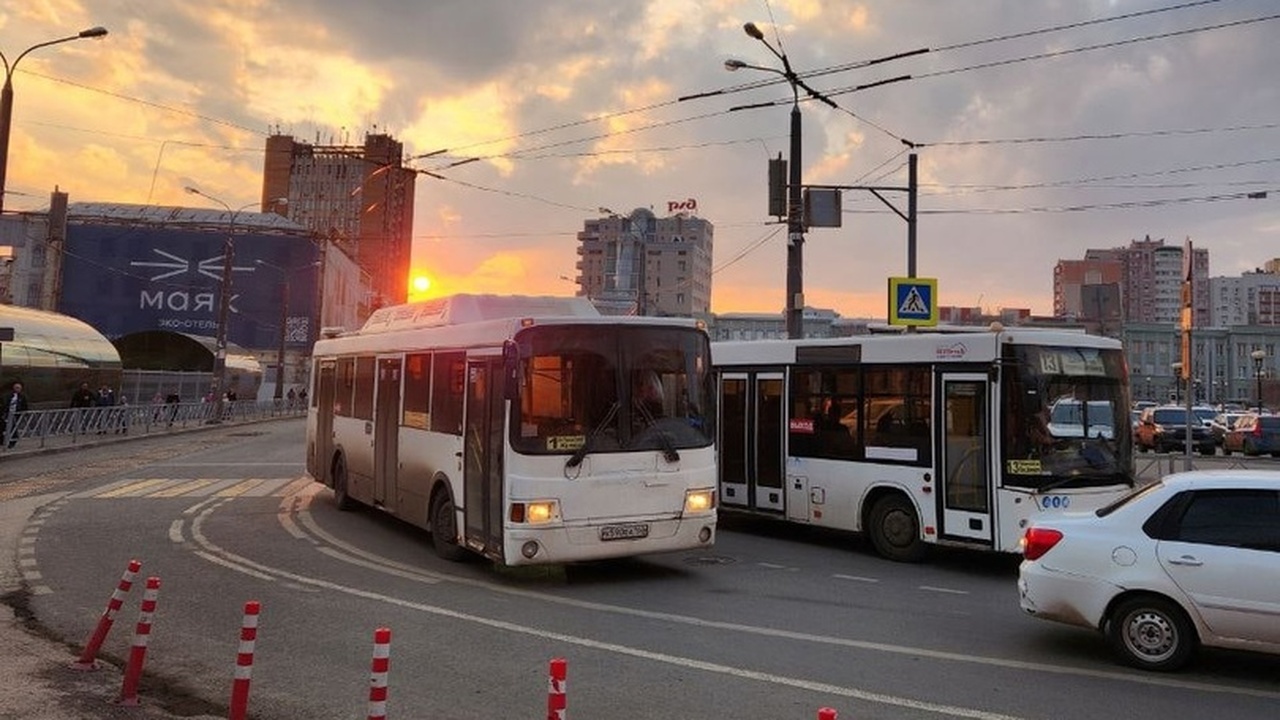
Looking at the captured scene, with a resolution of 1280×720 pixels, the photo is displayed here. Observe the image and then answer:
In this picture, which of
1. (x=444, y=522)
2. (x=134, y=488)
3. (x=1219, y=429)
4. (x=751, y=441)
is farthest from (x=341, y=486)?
(x=1219, y=429)

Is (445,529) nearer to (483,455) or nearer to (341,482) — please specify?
(483,455)

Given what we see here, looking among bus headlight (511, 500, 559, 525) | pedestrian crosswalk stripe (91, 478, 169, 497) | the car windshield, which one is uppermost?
the car windshield

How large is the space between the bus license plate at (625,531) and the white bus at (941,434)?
Result: 3.79 meters

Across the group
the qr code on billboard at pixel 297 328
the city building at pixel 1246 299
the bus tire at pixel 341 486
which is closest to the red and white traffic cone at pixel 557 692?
the bus tire at pixel 341 486

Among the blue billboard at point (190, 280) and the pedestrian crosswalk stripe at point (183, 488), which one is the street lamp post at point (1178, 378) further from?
the blue billboard at point (190, 280)

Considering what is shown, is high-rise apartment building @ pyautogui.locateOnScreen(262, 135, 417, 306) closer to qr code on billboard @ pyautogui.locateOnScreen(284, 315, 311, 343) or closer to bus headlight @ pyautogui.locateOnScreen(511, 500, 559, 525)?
qr code on billboard @ pyautogui.locateOnScreen(284, 315, 311, 343)

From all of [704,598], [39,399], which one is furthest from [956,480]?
[39,399]

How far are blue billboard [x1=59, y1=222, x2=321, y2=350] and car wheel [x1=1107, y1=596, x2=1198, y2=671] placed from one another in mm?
81548

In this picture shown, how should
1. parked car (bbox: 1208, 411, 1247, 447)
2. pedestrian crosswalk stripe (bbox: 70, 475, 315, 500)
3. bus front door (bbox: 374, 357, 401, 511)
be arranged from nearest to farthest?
bus front door (bbox: 374, 357, 401, 511) → pedestrian crosswalk stripe (bbox: 70, 475, 315, 500) → parked car (bbox: 1208, 411, 1247, 447)

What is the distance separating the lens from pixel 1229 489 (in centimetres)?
679

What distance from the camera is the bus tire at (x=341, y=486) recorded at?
15.2 meters

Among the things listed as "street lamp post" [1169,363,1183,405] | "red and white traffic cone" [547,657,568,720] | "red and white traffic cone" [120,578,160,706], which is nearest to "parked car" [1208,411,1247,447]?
"street lamp post" [1169,363,1183,405]

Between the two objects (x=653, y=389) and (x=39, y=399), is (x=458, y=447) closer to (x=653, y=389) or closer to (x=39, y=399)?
(x=653, y=389)

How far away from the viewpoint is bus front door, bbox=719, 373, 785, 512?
44.3 ft
